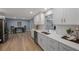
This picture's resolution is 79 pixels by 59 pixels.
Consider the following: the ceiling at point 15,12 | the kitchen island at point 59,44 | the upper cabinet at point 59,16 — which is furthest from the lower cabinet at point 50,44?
the ceiling at point 15,12

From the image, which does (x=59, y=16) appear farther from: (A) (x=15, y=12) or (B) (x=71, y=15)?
(A) (x=15, y=12)

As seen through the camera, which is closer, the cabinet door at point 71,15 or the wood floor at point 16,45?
the cabinet door at point 71,15

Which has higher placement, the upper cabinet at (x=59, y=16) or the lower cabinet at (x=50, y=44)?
the upper cabinet at (x=59, y=16)

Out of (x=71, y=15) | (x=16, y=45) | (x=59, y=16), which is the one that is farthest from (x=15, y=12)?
(x=71, y=15)

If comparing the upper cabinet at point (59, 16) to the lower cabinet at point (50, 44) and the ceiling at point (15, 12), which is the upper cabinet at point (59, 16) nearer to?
the lower cabinet at point (50, 44)

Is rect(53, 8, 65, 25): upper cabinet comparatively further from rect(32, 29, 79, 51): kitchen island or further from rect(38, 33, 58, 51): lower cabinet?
rect(38, 33, 58, 51): lower cabinet

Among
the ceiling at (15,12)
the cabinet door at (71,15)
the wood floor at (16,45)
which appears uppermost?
the ceiling at (15,12)

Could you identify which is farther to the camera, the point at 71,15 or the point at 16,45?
the point at 16,45

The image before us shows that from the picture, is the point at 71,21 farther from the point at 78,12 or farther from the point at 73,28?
the point at 73,28
